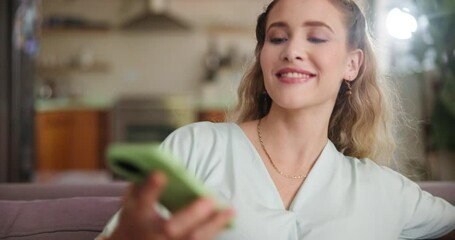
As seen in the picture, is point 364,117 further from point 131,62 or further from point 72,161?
point 131,62

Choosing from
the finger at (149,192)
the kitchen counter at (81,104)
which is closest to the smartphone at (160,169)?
the finger at (149,192)

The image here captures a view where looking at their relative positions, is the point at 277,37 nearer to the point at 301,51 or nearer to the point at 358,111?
the point at 301,51

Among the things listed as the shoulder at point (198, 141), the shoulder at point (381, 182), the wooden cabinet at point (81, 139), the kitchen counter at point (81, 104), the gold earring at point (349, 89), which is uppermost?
the gold earring at point (349, 89)

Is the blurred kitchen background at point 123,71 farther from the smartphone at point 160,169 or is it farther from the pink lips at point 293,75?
the smartphone at point 160,169

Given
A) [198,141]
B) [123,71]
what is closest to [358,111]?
[198,141]

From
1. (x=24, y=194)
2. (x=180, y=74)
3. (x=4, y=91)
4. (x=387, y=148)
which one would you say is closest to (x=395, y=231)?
(x=387, y=148)

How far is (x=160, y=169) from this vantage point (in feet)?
1.71

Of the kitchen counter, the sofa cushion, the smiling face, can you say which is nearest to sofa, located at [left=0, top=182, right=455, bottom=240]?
the sofa cushion

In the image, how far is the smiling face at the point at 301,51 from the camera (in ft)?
2.97

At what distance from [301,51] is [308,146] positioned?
0.58 feet

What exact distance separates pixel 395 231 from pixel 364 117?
20 cm

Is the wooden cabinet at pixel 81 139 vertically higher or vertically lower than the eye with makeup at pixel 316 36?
lower

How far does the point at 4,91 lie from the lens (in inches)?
108

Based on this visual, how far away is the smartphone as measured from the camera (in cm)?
52
